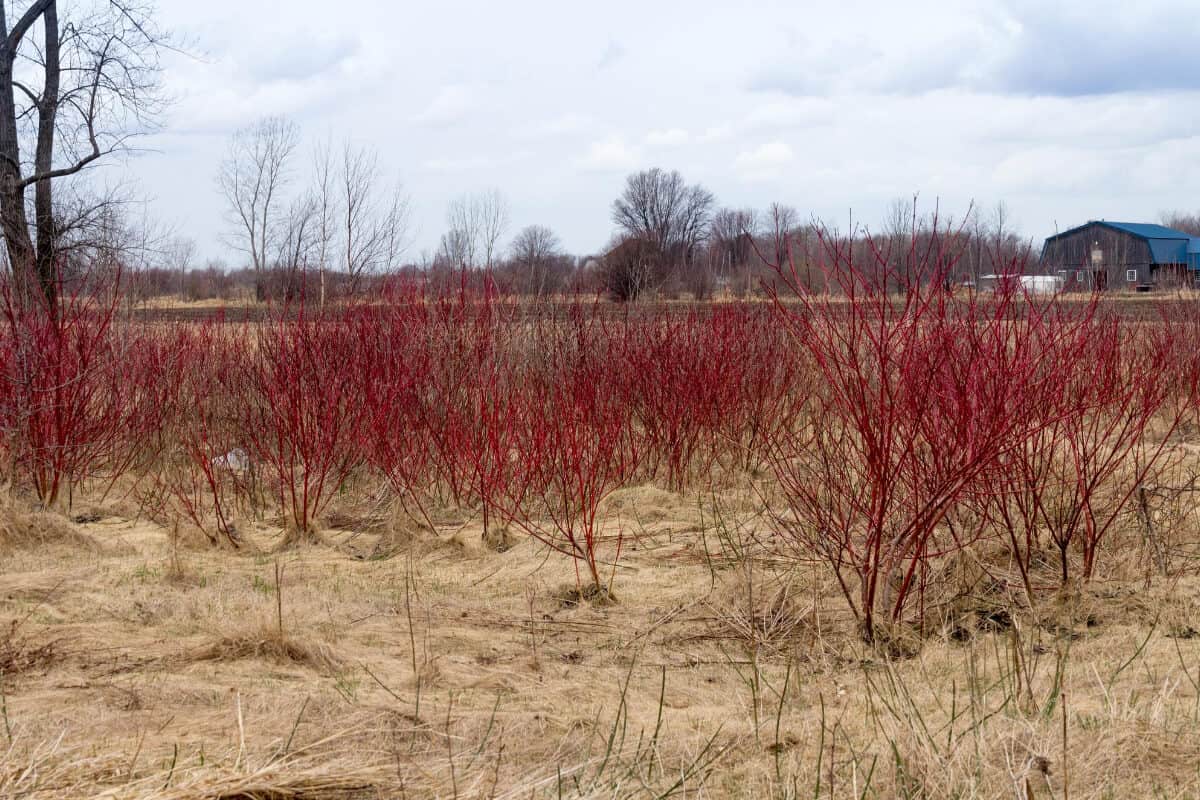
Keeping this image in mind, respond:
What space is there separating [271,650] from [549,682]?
128 centimetres

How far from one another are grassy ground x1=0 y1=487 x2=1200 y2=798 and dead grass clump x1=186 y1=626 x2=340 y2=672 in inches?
0.5

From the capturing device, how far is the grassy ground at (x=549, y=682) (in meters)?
3.38

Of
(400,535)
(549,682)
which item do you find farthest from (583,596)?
(400,535)

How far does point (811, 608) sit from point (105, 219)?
12.1 meters

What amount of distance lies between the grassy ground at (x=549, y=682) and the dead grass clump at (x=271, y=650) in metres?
0.01

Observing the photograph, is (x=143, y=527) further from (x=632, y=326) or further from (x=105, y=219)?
(x=105, y=219)

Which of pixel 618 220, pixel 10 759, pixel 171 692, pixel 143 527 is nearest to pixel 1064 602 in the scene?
pixel 171 692

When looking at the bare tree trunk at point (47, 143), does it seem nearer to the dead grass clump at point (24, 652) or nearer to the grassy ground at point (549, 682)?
the grassy ground at point (549, 682)

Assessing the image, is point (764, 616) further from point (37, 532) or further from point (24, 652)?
point (37, 532)

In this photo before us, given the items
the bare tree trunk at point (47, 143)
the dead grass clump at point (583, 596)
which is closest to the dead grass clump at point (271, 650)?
the dead grass clump at point (583, 596)

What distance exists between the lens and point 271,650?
4820 mm

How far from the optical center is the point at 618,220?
54.1 metres

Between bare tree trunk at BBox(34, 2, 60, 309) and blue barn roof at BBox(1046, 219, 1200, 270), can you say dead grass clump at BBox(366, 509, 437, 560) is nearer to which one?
bare tree trunk at BBox(34, 2, 60, 309)

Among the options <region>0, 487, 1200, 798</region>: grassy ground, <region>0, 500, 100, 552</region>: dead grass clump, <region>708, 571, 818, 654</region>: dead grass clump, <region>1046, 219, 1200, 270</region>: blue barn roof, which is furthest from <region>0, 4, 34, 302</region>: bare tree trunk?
<region>1046, 219, 1200, 270</region>: blue barn roof
